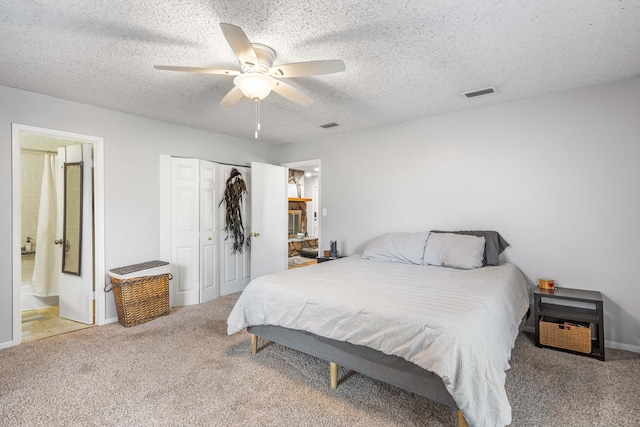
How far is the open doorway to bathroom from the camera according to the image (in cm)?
844

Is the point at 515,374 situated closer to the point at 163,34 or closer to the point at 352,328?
the point at 352,328

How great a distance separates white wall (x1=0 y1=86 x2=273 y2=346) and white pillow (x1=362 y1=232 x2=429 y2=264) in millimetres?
2716

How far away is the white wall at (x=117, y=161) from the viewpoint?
2865 mm

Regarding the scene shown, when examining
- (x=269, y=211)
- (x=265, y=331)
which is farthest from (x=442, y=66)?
(x=269, y=211)

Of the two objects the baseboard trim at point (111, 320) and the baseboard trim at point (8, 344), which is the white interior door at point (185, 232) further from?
the baseboard trim at point (8, 344)

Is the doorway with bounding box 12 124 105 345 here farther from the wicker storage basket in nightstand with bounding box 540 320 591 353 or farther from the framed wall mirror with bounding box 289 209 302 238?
the framed wall mirror with bounding box 289 209 302 238

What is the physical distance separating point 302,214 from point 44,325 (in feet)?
21.1

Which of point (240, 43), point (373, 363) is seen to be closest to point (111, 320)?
point (373, 363)

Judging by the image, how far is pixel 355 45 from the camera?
218 centimetres

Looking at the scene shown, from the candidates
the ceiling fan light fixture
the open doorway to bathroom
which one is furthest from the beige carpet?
the open doorway to bathroom

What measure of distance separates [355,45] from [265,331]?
88.6 inches

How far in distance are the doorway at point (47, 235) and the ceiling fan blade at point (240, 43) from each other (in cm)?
251

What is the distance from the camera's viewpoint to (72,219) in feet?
12.1

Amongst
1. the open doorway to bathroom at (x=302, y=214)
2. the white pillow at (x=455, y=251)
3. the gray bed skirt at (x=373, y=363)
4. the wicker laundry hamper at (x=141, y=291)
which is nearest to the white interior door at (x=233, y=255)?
the wicker laundry hamper at (x=141, y=291)
